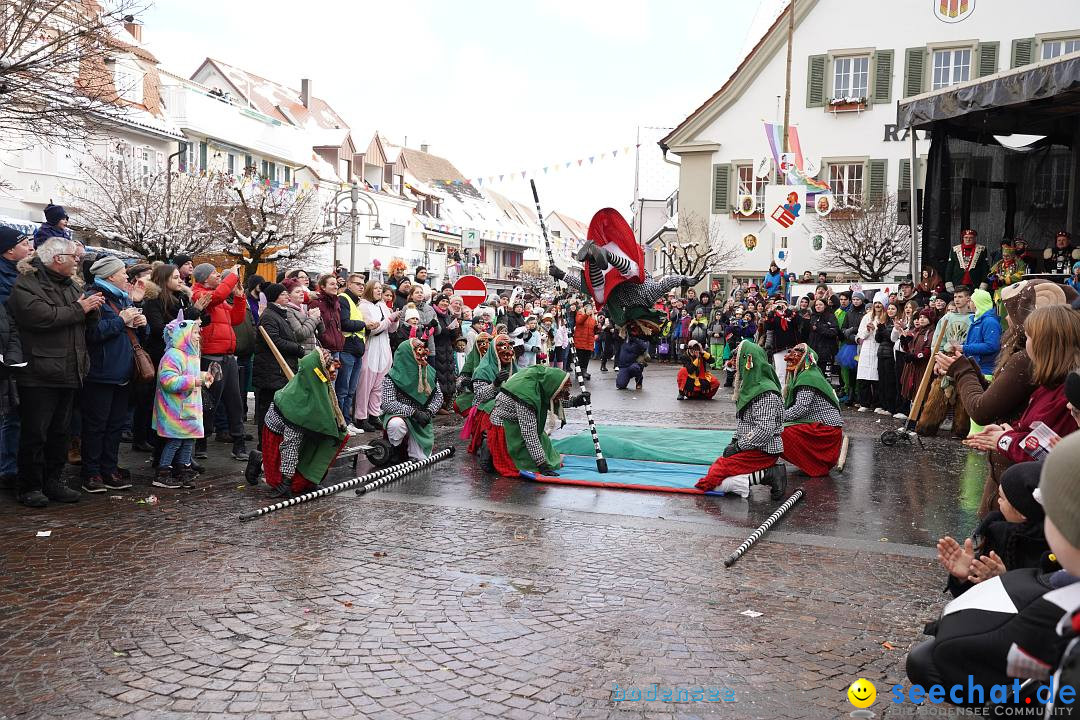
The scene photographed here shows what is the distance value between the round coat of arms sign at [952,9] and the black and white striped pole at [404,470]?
24.9m

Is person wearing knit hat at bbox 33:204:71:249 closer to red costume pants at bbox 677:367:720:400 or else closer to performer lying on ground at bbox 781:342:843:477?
performer lying on ground at bbox 781:342:843:477

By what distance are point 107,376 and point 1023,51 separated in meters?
28.1

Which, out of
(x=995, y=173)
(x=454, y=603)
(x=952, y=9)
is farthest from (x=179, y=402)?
(x=952, y=9)

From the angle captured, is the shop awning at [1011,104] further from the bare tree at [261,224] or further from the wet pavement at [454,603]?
the bare tree at [261,224]

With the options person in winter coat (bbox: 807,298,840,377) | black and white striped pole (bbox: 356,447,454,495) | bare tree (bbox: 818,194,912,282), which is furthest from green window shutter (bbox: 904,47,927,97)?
black and white striped pole (bbox: 356,447,454,495)

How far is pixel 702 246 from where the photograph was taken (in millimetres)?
32000

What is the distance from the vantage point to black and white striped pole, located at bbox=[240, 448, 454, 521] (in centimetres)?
743

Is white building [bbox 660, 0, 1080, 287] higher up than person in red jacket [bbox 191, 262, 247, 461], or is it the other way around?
white building [bbox 660, 0, 1080, 287]

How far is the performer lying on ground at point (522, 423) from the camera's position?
31.1 feet

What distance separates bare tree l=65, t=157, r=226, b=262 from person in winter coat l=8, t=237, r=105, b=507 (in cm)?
1553

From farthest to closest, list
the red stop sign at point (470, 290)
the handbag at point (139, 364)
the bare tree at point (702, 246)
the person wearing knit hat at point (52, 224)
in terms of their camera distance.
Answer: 1. the bare tree at point (702, 246)
2. the red stop sign at point (470, 290)
3. the person wearing knit hat at point (52, 224)
4. the handbag at point (139, 364)

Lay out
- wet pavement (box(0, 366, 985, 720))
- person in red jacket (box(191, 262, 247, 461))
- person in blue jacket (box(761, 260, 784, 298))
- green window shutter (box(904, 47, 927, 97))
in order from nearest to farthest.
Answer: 1. wet pavement (box(0, 366, 985, 720))
2. person in red jacket (box(191, 262, 247, 461))
3. person in blue jacket (box(761, 260, 784, 298))
4. green window shutter (box(904, 47, 927, 97))

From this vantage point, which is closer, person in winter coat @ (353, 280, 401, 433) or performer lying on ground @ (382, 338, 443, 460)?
performer lying on ground @ (382, 338, 443, 460)

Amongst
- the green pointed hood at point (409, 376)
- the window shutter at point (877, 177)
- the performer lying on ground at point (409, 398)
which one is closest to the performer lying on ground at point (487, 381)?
the performer lying on ground at point (409, 398)
